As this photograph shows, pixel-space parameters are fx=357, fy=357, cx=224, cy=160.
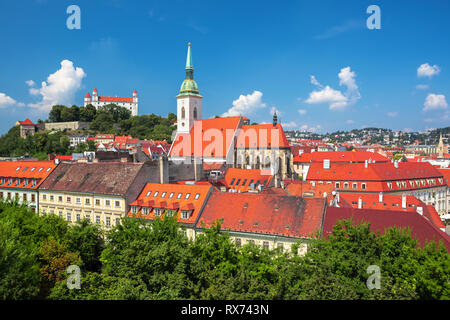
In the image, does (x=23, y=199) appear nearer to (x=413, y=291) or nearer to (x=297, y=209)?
(x=297, y=209)

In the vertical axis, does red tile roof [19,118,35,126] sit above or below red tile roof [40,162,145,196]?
above

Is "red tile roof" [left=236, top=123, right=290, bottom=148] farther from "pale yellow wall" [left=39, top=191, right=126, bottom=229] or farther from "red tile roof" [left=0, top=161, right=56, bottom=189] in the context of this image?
"pale yellow wall" [left=39, top=191, right=126, bottom=229]

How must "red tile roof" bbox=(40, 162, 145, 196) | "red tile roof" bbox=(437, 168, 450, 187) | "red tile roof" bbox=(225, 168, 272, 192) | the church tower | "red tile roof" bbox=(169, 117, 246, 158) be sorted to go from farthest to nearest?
the church tower → "red tile roof" bbox=(169, 117, 246, 158) → "red tile roof" bbox=(437, 168, 450, 187) → "red tile roof" bbox=(225, 168, 272, 192) → "red tile roof" bbox=(40, 162, 145, 196)

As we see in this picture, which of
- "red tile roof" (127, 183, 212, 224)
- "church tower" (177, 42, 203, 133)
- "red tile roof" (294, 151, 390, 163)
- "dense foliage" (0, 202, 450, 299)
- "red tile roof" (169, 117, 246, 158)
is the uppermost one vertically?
"church tower" (177, 42, 203, 133)

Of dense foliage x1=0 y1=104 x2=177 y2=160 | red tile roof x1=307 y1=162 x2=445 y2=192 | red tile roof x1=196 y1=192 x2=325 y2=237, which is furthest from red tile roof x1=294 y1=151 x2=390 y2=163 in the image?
dense foliage x1=0 y1=104 x2=177 y2=160

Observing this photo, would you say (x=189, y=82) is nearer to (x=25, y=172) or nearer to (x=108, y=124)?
(x=25, y=172)
